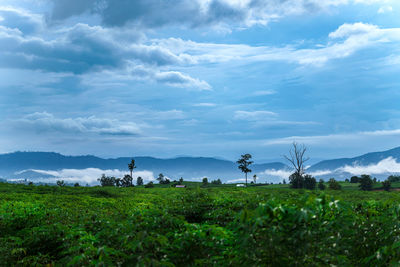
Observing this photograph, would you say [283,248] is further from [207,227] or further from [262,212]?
[207,227]

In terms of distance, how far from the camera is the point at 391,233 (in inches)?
245

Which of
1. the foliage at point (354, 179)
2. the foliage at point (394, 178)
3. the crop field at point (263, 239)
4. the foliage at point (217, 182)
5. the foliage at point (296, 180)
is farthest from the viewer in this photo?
the foliage at point (217, 182)

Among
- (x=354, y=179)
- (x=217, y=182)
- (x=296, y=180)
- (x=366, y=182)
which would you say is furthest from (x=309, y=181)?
(x=217, y=182)

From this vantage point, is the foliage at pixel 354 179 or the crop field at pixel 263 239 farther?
the foliage at pixel 354 179

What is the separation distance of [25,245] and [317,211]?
9.42 meters

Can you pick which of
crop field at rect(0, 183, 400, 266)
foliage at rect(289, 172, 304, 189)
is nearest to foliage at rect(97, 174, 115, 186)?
foliage at rect(289, 172, 304, 189)

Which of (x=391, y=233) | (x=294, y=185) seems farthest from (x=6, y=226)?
(x=294, y=185)

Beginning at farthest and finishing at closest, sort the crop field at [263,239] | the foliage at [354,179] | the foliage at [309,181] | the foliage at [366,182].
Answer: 1. the foliage at [354,179]
2. the foliage at [309,181]
3. the foliage at [366,182]
4. the crop field at [263,239]

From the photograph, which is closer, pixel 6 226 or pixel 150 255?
pixel 150 255

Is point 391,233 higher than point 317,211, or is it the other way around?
point 317,211

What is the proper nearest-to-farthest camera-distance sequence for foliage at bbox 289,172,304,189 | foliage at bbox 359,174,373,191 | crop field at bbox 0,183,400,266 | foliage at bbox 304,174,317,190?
crop field at bbox 0,183,400,266 → foliage at bbox 289,172,304,189 → foliage at bbox 359,174,373,191 → foliage at bbox 304,174,317,190

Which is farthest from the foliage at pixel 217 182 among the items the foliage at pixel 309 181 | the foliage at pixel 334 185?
the foliage at pixel 334 185

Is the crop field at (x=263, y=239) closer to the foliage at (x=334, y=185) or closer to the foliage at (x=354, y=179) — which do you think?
the foliage at (x=334, y=185)

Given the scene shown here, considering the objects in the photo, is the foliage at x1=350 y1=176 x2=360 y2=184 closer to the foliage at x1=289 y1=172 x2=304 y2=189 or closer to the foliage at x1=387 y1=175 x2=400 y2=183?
the foliage at x1=387 y1=175 x2=400 y2=183
